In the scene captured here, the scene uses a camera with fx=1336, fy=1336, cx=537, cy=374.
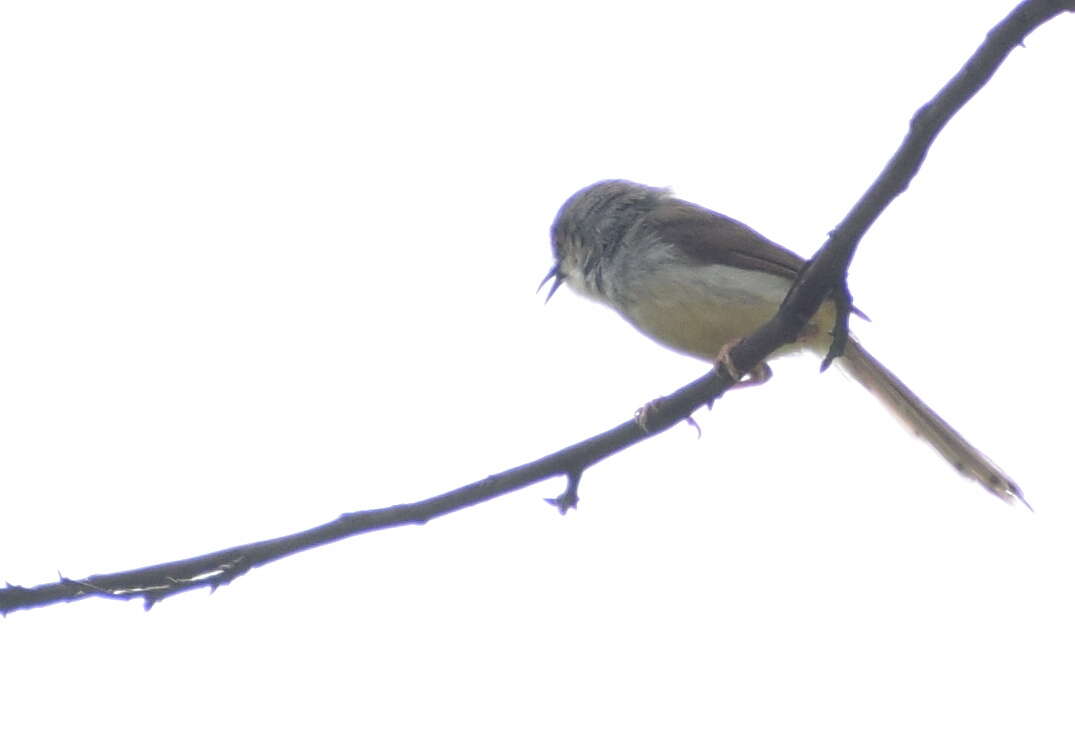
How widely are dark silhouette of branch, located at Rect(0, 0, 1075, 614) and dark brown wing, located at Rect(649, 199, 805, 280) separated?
7.52 feet

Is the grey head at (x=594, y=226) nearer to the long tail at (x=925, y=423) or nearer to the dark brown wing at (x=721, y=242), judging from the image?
the dark brown wing at (x=721, y=242)

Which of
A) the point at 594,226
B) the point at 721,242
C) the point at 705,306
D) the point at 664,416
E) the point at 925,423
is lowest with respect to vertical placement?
the point at 664,416

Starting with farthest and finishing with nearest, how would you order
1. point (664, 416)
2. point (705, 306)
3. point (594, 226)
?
point (594, 226) < point (705, 306) < point (664, 416)

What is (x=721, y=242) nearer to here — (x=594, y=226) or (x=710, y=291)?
(x=710, y=291)

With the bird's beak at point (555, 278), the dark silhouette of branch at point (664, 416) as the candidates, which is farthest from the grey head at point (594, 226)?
the dark silhouette of branch at point (664, 416)

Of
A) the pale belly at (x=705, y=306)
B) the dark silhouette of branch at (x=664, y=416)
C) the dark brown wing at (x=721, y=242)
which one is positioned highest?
the dark brown wing at (x=721, y=242)

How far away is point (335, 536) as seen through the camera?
4.05 metres

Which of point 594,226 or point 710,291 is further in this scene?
point 594,226

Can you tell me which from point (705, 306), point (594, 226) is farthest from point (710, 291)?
point (594, 226)

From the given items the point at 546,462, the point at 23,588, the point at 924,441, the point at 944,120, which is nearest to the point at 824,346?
the point at 924,441

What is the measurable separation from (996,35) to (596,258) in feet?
15.1

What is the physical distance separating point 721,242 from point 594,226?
1156 millimetres

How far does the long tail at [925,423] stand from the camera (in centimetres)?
608

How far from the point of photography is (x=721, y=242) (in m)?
7.19
